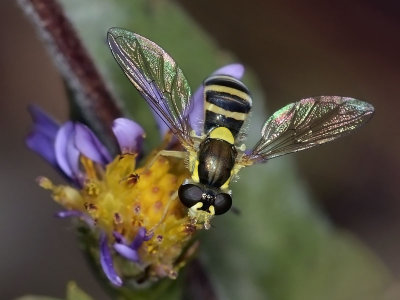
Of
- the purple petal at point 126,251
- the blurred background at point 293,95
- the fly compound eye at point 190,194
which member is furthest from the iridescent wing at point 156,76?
the blurred background at point 293,95

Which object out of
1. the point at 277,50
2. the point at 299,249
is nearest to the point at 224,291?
the point at 299,249

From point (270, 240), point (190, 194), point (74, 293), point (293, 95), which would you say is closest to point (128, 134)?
point (190, 194)

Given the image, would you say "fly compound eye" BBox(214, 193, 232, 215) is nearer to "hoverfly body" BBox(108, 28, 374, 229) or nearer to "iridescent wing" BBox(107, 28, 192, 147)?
"hoverfly body" BBox(108, 28, 374, 229)

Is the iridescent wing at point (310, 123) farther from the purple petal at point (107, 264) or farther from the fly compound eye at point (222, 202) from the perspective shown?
the purple petal at point (107, 264)

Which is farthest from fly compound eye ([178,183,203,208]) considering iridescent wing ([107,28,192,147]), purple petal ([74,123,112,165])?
purple petal ([74,123,112,165])

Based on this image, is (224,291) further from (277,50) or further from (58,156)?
(277,50)
